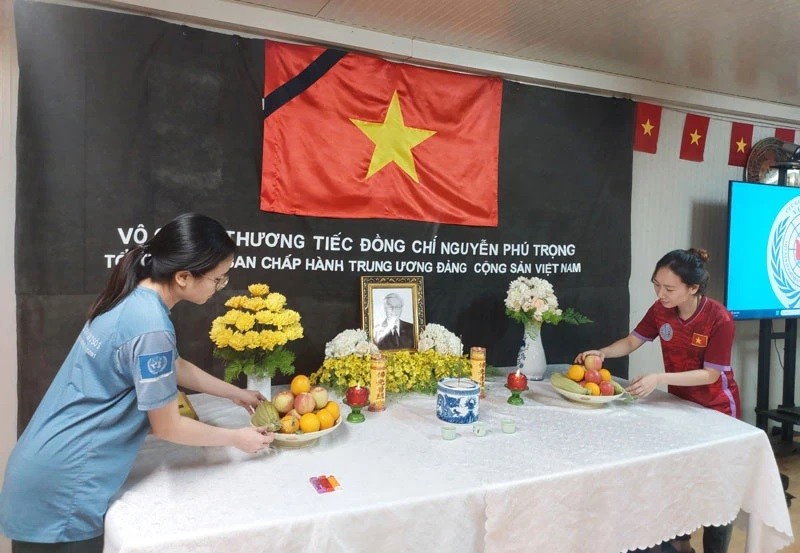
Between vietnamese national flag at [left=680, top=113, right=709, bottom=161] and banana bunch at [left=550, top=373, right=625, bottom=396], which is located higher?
vietnamese national flag at [left=680, top=113, right=709, bottom=161]

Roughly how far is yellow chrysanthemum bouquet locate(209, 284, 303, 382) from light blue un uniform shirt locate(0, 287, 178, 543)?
58 centimetres

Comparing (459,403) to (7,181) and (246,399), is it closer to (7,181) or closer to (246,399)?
(246,399)

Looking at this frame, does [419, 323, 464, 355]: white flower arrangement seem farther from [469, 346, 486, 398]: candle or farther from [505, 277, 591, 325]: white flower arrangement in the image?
[505, 277, 591, 325]: white flower arrangement

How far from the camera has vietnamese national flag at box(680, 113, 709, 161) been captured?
11.5 feet

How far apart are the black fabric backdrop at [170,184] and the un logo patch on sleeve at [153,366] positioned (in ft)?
3.51

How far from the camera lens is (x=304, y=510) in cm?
122

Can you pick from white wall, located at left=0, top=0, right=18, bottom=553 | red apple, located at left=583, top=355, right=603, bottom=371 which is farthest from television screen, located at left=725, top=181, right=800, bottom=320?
white wall, located at left=0, top=0, right=18, bottom=553

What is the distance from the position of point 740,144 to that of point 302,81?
3090 millimetres

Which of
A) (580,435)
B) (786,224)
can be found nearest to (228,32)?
(580,435)

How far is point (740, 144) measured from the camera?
12.2 feet

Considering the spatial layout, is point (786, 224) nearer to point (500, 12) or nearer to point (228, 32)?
point (500, 12)

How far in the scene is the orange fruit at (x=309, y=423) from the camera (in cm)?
156

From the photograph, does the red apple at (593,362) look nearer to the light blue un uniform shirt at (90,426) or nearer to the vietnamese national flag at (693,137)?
the light blue un uniform shirt at (90,426)

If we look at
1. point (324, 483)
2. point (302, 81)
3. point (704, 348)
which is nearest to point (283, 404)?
point (324, 483)
